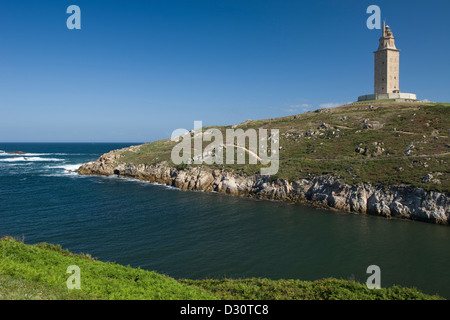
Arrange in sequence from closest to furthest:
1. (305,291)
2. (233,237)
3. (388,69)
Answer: (305,291) < (233,237) < (388,69)

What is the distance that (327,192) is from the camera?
4256 centimetres

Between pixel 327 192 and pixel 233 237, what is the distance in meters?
20.3

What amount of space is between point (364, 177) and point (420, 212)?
8901 mm

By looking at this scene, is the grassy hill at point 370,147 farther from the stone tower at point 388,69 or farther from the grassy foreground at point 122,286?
the grassy foreground at point 122,286

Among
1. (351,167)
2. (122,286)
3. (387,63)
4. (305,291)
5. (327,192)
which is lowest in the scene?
(305,291)

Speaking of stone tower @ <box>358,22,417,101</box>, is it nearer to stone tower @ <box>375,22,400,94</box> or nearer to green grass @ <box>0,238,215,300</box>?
stone tower @ <box>375,22,400,94</box>

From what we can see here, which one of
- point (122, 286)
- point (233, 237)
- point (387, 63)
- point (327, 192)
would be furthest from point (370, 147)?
point (122, 286)

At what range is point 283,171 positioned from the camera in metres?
50.2

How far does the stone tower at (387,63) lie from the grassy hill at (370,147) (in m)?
10.2

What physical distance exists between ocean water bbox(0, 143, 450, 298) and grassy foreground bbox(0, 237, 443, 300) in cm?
570

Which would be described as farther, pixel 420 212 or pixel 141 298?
pixel 420 212

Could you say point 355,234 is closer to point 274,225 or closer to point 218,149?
point 274,225

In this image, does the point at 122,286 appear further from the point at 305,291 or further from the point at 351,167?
the point at 351,167

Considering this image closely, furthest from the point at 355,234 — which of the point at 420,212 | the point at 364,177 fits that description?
the point at 364,177
